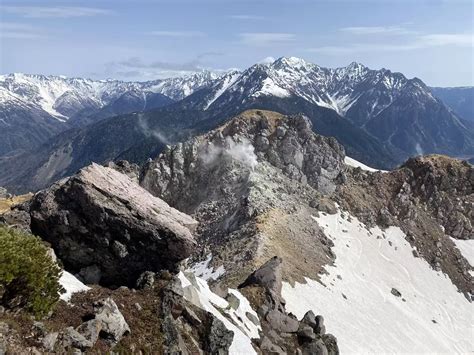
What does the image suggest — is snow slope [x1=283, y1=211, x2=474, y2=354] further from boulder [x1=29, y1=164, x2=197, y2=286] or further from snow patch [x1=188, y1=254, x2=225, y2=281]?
boulder [x1=29, y1=164, x2=197, y2=286]

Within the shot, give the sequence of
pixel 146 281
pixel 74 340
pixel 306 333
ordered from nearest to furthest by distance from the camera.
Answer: pixel 74 340
pixel 146 281
pixel 306 333

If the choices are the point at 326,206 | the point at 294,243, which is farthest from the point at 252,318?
the point at 326,206

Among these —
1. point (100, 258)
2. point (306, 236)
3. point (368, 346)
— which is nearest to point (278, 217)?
point (306, 236)

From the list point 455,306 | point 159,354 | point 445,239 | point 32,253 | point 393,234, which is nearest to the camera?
point 32,253

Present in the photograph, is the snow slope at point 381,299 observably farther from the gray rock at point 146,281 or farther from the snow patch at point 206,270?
the gray rock at point 146,281

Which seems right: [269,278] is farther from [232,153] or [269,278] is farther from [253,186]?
[232,153]

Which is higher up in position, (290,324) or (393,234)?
(290,324)

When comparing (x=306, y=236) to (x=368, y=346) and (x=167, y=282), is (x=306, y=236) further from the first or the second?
(x=167, y=282)
